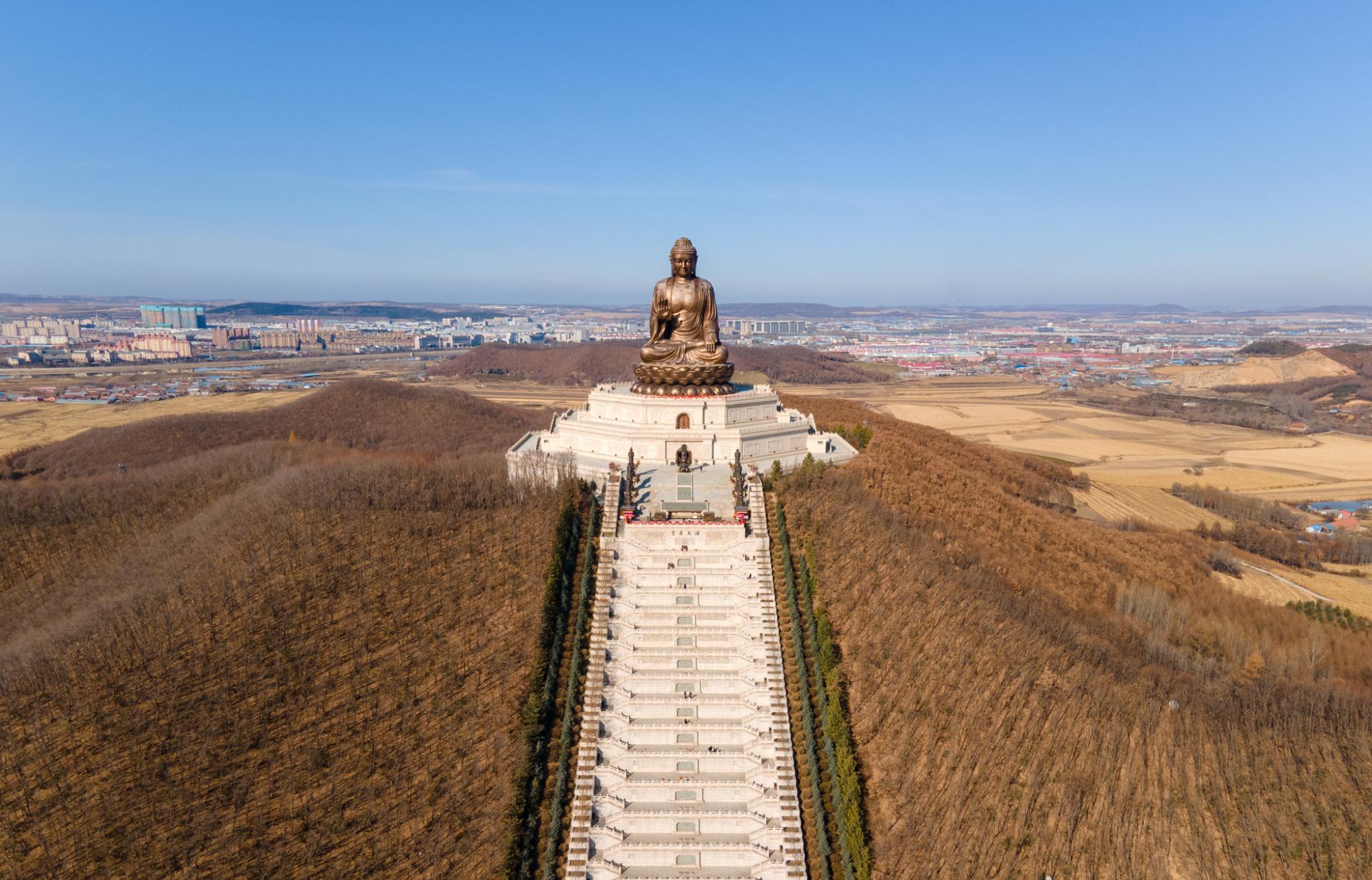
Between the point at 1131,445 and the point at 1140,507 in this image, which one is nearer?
the point at 1140,507

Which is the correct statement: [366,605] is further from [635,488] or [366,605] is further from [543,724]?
[635,488]

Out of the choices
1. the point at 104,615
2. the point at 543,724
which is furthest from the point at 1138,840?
the point at 104,615

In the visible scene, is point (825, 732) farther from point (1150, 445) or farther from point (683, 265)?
point (1150, 445)

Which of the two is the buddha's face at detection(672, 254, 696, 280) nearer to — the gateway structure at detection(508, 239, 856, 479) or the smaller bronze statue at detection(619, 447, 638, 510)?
the gateway structure at detection(508, 239, 856, 479)

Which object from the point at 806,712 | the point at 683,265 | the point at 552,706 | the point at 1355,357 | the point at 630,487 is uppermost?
the point at 683,265

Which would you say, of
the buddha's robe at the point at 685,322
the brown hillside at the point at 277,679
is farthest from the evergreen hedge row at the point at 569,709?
the buddha's robe at the point at 685,322

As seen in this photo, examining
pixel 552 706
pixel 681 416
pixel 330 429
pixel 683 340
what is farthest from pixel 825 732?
pixel 330 429

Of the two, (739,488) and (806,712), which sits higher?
(739,488)
